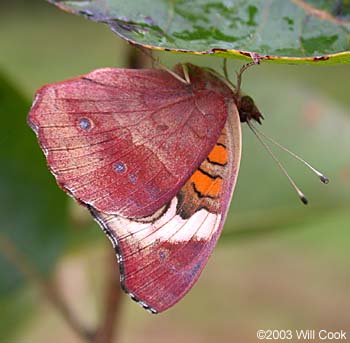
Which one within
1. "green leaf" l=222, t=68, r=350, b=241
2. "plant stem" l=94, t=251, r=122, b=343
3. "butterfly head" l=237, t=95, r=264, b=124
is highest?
"butterfly head" l=237, t=95, r=264, b=124

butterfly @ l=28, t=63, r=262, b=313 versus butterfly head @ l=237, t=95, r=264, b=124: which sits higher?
butterfly head @ l=237, t=95, r=264, b=124

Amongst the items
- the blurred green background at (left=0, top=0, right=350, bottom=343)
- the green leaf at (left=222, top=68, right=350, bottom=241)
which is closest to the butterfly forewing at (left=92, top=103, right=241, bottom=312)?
the blurred green background at (left=0, top=0, right=350, bottom=343)

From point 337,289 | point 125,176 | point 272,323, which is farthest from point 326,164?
point 337,289

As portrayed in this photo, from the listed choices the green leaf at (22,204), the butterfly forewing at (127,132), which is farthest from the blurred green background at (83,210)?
the butterfly forewing at (127,132)

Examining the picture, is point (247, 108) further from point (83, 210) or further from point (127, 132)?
point (83, 210)

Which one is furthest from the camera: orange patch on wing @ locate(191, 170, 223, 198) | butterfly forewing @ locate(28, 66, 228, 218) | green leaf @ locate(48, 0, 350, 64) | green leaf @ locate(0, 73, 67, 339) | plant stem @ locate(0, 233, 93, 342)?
plant stem @ locate(0, 233, 93, 342)

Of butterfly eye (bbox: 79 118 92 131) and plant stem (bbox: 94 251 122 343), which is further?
plant stem (bbox: 94 251 122 343)

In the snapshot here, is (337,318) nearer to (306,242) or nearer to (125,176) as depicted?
(306,242)

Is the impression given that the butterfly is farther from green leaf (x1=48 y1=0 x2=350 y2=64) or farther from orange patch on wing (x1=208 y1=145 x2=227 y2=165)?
green leaf (x1=48 y1=0 x2=350 y2=64)
